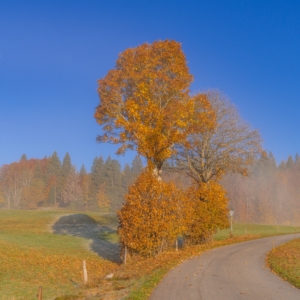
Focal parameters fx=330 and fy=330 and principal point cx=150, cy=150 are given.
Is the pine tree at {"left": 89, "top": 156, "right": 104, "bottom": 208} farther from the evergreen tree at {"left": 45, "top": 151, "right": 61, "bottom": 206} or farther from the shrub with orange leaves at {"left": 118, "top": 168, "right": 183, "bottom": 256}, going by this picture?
the shrub with orange leaves at {"left": 118, "top": 168, "right": 183, "bottom": 256}

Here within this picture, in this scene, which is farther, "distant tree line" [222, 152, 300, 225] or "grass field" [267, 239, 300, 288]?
"distant tree line" [222, 152, 300, 225]

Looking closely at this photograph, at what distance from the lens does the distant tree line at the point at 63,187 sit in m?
103

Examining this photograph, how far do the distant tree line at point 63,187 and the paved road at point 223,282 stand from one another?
82.5 meters

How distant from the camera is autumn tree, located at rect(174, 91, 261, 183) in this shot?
1186 inches

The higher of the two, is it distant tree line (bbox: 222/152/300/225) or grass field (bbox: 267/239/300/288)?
distant tree line (bbox: 222/152/300/225)

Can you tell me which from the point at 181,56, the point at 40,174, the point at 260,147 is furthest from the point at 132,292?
the point at 40,174

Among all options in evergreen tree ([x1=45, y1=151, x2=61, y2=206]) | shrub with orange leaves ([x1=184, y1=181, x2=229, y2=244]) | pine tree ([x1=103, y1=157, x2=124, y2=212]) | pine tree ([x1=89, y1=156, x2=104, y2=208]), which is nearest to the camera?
shrub with orange leaves ([x1=184, y1=181, x2=229, y2=244])

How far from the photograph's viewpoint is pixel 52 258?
2362 cm

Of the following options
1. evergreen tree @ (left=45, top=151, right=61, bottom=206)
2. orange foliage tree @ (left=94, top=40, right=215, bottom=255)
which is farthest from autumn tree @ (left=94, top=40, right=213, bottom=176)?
evergreen tree @ (left=45, top=151, right=61, bottom=206)

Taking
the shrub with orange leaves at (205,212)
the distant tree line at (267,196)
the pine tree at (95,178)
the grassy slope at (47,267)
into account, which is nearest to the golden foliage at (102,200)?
the pine tree at (95,178)

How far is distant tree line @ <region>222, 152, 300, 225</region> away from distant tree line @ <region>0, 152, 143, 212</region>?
31626 millimetres

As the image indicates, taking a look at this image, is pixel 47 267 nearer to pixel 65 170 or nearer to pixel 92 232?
pixel 92 232

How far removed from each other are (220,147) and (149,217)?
1353 centimetres

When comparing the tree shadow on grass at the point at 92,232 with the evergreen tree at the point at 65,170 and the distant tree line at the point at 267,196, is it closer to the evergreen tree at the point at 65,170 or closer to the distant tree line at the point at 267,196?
the distant tree line at the point at 267,196
